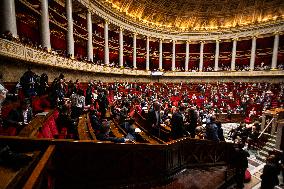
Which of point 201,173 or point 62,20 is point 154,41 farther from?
point 201,173

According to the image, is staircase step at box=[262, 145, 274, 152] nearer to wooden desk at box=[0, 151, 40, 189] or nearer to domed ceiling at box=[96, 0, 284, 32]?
wooden desk at box=[0, 151, 40, 189]

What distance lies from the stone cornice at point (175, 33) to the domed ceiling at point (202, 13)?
Result: 0.53m

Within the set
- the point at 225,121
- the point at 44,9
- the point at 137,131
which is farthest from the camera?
the point at 225,121

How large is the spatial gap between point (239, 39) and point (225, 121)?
642 inches

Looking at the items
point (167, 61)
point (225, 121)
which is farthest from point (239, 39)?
point (225, 121)

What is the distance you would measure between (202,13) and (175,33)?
4.55 meters

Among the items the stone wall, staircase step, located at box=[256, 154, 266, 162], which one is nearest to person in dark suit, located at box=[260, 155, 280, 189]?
staircase step, located at box=[256, 154, 266, 162]

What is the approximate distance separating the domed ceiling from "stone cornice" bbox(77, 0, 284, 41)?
1.73ft

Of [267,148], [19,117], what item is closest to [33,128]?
[19,117]

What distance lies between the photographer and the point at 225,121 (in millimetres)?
15016

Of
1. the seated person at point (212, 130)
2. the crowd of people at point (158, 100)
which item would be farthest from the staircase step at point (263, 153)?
the seated person at point (212, 130)

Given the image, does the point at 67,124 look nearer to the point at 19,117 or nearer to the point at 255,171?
the point at 19,117

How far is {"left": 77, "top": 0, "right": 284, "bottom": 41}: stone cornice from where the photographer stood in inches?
707

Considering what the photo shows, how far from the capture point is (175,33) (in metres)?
27.2
